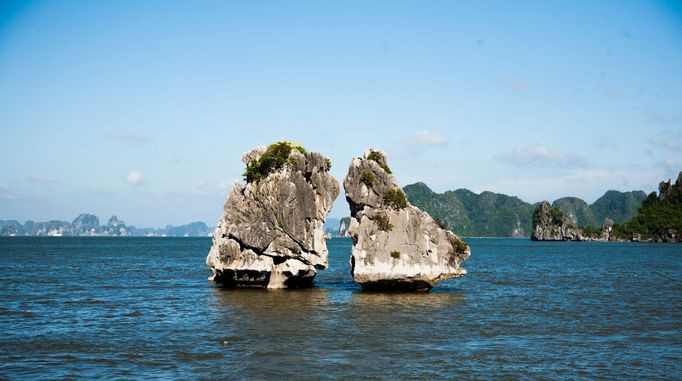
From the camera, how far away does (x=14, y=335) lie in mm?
30047

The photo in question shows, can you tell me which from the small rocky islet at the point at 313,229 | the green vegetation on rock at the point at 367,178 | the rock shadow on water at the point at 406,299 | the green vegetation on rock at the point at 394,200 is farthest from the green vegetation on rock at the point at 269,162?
the rock shadow on water at the point at 406,299

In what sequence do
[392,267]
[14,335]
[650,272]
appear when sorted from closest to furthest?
1. [14,335]
2. [392,267]
3. [650,272]

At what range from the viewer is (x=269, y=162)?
1945 inches

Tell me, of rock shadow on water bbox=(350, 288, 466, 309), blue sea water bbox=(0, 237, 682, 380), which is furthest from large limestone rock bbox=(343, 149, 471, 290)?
blue sea water bbox=(0, 237, 682, 380)

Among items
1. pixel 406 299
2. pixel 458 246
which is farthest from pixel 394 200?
pixel 406 299

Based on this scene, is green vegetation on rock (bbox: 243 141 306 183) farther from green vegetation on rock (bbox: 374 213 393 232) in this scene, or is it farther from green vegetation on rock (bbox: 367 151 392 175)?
green vegetation on rock (bbox: 374 213 393 232)

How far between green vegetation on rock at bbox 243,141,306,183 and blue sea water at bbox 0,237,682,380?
9013 mm

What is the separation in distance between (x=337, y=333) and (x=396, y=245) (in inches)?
603

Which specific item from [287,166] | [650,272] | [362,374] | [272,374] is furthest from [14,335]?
[650,272]

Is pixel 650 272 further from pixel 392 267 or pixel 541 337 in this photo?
pixel 541 337

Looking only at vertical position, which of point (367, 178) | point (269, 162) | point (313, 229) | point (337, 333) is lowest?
point (337, 333)

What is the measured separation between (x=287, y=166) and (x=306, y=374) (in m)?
28.1

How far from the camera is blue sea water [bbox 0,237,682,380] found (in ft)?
77.9

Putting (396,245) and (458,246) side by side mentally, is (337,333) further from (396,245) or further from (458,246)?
(458,246)
